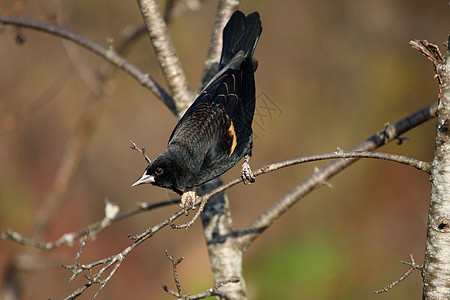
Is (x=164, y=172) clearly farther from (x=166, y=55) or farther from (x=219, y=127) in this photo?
(x=166, y=55)

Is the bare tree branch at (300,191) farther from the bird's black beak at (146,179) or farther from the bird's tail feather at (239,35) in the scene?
the bird's tail feather at (239,35)

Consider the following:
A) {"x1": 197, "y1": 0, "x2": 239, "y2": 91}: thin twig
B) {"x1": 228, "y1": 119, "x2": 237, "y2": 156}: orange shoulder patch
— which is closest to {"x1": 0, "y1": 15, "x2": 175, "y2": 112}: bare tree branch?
{"x1": 197, "y1": 0, "x2": 239, "y2": 91}: thin twig

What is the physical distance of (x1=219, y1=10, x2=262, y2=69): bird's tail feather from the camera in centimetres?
361

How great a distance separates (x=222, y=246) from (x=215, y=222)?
0.16 m

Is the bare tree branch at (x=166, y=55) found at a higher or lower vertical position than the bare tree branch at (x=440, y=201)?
higher

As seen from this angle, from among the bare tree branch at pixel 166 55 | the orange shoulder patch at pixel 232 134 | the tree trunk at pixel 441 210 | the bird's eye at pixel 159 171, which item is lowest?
the tree trunk at pixel 441 210

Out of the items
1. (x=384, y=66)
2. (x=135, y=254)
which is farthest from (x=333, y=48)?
(x=135, y=254)

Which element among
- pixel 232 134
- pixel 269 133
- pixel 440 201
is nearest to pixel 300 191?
pixel 232 134

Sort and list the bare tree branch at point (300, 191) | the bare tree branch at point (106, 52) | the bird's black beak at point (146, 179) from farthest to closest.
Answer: the bare tree branch at point (106, 52) < the bare tree branch at point (300, 191) < the bird's black beak at point (146, 179)

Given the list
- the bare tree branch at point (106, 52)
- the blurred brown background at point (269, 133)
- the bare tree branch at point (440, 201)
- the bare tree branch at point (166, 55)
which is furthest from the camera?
the blurred brown background at point (269, 133)

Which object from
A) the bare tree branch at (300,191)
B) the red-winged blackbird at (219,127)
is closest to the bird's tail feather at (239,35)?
the red-winged blackbird at (219,127)

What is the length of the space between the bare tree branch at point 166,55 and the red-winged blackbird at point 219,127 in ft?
0.36

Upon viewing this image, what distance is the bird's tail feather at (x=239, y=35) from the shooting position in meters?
3.61

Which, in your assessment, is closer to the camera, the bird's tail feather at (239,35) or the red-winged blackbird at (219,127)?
the red-winged blackbird at (219,127)
